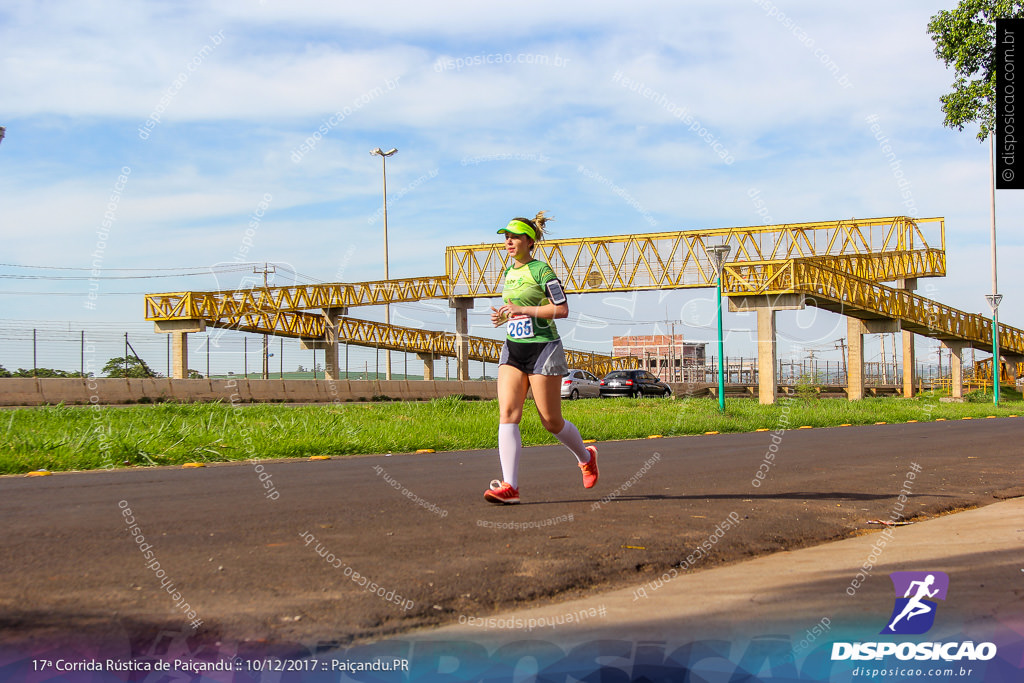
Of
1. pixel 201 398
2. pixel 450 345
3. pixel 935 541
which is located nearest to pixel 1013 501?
pixel 935 541

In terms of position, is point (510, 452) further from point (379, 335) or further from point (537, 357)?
point (379, 335)

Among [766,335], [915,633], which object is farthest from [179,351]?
[915,633]

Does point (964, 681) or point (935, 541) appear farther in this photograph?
point (935, 541)

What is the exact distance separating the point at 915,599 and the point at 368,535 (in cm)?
286

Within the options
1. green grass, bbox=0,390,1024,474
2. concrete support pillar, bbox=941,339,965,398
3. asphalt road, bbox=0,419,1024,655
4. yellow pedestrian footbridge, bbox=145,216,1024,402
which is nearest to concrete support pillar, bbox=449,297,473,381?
yellow pedestrian footbridge, bbox=145,216,1024,402

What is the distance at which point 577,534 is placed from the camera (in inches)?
211

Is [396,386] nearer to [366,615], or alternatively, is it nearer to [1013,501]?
[1013,501]

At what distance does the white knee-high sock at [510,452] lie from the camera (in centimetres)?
668

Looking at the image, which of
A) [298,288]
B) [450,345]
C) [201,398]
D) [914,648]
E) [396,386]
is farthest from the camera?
[450,345]

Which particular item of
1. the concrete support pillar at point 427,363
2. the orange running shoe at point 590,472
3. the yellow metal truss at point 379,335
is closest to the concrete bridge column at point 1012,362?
the yellow metal truss at point 379,335

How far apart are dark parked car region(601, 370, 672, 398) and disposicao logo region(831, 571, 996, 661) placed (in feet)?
136

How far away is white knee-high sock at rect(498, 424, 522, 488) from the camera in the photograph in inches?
263

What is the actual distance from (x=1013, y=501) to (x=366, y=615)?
599cm

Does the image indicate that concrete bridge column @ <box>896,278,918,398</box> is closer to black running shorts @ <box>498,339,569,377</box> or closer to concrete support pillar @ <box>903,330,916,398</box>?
A: concrete support pillar @ <box>903,330,916,398</box>
